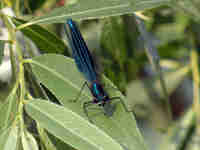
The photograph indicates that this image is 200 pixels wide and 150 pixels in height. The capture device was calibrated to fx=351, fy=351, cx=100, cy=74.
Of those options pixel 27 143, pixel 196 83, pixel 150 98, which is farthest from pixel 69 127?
pixel 150 98

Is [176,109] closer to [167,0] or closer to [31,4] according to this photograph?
[31,4]

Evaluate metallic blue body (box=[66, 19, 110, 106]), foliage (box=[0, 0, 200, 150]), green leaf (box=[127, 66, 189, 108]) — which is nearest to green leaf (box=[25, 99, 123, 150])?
foliage (box=[0, 0, 200, 150])

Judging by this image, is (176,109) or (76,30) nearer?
(76,30)

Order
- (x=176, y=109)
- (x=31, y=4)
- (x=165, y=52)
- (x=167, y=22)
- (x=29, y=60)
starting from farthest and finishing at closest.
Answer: (x=176, y=109)
(x=165, y=52)
(x=167, y=22)
(x=31, y=4)
(x=29, y=60)

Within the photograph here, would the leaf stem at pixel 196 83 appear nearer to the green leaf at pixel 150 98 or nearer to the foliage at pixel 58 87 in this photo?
the green leaf at pixel 150 98

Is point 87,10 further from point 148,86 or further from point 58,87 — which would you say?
point 148,86

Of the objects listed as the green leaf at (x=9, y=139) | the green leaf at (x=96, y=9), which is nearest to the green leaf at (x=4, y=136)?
the green leaf at (x=9, y=139)

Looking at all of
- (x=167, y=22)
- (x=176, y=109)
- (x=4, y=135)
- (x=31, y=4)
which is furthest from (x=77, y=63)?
(x=176, y=109)
